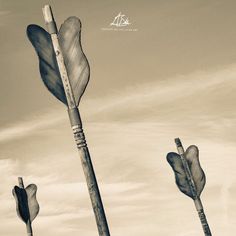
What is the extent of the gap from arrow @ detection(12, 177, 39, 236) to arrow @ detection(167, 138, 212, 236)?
3110mm

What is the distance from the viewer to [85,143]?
15.0 feet

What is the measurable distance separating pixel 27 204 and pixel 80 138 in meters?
5.95

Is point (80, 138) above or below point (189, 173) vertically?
below

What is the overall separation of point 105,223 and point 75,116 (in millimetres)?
1116

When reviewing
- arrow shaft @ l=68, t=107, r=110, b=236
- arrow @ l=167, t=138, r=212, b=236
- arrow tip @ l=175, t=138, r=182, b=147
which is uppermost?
arrow tip @ l=175, t=138, r=182, b=147

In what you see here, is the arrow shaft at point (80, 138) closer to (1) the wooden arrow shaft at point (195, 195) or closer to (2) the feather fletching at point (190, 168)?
(2) the feather fletching at point (190, 168)

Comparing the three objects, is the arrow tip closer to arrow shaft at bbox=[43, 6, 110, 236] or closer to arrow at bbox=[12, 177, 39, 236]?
arrow at bbox=[12, 177, 39, 236]

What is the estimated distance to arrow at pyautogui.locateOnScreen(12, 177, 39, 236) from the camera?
31.9ft

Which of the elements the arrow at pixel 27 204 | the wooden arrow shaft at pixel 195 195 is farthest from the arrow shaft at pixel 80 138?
the wooden arrow shaft at pixel 195 195

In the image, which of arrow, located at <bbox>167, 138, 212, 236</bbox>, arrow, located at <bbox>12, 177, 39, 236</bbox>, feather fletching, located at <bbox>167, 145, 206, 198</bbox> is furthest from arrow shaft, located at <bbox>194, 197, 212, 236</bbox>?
arrow, located at <bbox>12, 177, 39, 236</bbox>

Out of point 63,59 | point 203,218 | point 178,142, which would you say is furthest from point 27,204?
point 63,59

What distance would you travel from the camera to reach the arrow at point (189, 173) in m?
9.98

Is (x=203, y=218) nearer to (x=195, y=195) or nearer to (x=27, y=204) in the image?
(x=195, y=195)

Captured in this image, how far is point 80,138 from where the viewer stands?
15.0ft
